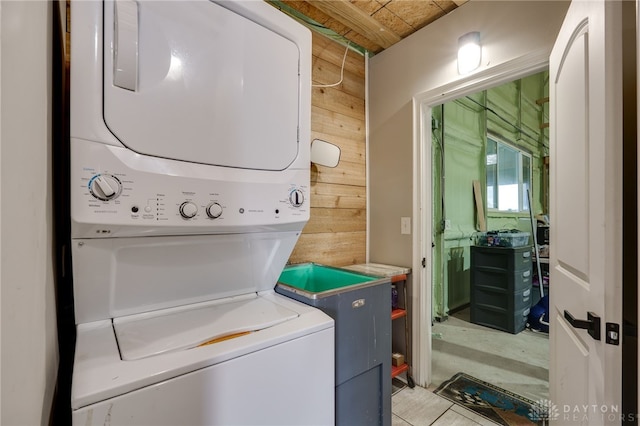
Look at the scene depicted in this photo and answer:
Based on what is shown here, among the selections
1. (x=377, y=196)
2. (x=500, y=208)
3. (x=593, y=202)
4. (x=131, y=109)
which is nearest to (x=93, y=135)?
(x=131, y=109)

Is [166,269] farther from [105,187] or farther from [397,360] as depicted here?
[397,360]

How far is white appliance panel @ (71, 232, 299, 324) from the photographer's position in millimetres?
778

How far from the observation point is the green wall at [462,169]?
10.2 ft

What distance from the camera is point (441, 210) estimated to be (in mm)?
3129

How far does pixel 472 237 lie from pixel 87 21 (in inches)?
156

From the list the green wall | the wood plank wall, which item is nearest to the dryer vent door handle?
the wood plank wall

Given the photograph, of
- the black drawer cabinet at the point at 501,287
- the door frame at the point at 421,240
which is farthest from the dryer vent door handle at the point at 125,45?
the black drawer cabinet at the point at 501,287

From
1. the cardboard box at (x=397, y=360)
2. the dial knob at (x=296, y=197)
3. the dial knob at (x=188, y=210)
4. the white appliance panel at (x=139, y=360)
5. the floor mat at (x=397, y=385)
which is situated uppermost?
the dial knob at (x=296, y=197)

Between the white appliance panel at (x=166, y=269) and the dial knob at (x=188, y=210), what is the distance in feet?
0.34

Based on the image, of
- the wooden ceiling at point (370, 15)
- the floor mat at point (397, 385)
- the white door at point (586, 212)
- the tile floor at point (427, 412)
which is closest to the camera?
the white door at point (586, 212)

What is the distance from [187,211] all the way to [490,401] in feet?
7.13

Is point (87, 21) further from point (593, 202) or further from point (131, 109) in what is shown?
point (593, 202)

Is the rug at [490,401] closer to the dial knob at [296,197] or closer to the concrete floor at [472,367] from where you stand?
the concrete floor at [472,367]

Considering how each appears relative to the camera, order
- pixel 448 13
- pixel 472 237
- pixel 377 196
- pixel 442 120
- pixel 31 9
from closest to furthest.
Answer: pixel 31 9
pixel 448 13
pixel 377 196
pixel 442 120
pixel 472 237
